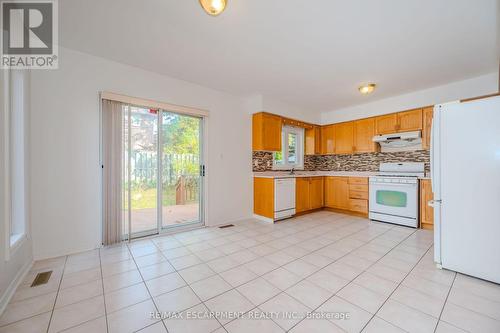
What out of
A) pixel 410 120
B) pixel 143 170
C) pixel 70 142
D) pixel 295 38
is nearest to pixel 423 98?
pixel 410 120

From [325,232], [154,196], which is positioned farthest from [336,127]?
[154,196]

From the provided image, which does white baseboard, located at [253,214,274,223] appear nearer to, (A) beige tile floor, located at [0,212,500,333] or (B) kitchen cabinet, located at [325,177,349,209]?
(A) beige tile floor, located at [0,212,500,333]

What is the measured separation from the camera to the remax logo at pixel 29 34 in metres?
1.89

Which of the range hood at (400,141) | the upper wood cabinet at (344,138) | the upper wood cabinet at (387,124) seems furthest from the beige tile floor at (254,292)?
the upper wood cabinet at (344,138)

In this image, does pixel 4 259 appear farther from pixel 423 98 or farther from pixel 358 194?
pixel 423 98

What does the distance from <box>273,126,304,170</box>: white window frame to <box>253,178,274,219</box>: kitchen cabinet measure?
73 cm

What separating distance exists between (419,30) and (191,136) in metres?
3.41

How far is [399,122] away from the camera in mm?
4242

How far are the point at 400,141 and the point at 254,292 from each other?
4446 mm

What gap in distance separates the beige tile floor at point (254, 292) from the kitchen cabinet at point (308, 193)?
5.69 feet

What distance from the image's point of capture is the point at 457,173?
211cm

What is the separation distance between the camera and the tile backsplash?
14.0ft

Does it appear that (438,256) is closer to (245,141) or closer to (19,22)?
(245,141)

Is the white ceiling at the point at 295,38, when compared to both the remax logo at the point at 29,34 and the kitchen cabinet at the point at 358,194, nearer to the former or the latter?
the remax logo at the point at 29,34
